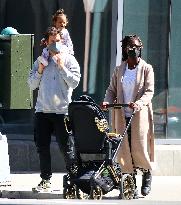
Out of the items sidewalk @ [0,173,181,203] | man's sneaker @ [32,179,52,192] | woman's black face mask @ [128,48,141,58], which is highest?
woman's black face mask @ [128,48,141,58]

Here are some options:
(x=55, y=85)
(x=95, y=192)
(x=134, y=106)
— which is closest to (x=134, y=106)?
(x=134, y=106)

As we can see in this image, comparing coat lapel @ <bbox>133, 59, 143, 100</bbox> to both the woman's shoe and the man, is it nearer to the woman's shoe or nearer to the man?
the man

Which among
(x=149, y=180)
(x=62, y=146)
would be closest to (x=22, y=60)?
(x=62, y=146)

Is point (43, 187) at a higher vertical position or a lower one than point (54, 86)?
lower

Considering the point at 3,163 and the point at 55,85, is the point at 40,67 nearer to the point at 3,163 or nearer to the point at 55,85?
the point at 55,85

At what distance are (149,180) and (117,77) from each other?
50.6 inches

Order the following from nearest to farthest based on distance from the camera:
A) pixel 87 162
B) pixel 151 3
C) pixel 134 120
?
pixel 87 162 < pixel 134 120 < pixel 151 3

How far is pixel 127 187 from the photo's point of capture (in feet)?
33.7

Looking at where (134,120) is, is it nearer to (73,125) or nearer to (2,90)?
(73,125)

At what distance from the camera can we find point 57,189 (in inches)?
445

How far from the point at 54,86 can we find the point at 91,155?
1.29 metres

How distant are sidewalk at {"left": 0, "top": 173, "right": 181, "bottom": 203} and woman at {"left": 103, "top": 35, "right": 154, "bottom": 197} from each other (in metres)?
0.37

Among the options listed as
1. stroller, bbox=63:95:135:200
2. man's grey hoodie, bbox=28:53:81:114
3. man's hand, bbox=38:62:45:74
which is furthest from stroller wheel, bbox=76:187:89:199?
man's hand, bbox=38:62:45:74

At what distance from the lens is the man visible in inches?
428
